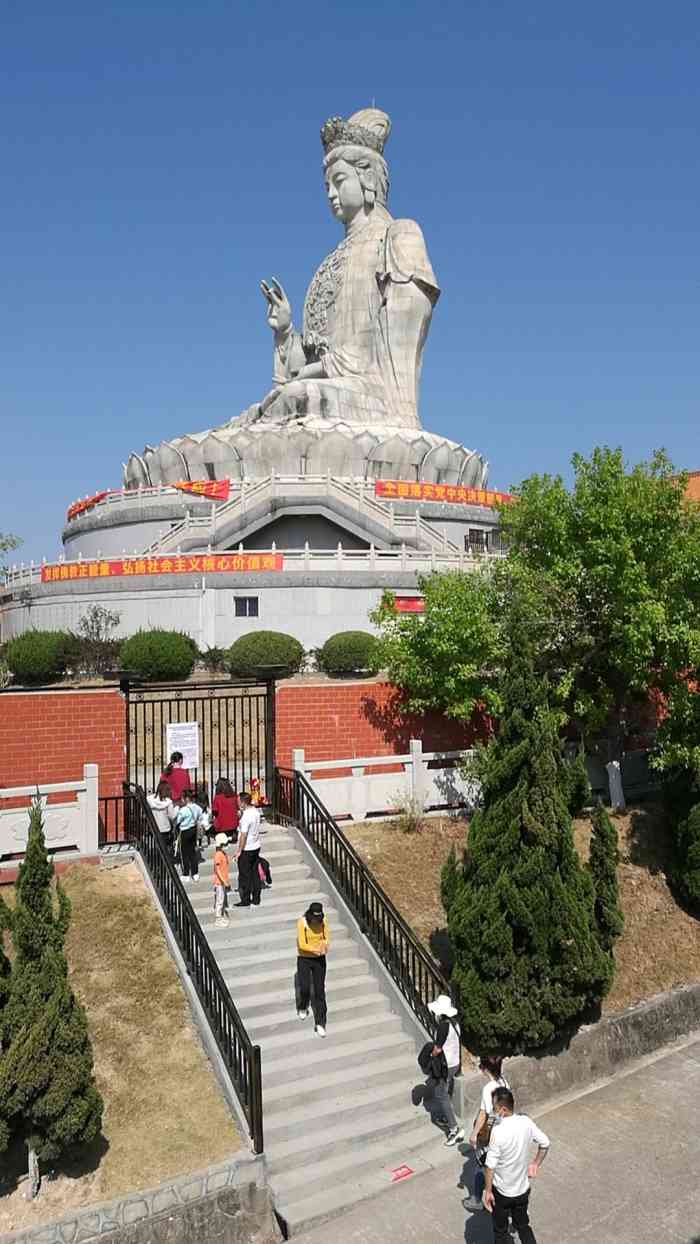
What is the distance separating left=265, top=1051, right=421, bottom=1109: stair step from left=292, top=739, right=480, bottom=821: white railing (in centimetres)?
426

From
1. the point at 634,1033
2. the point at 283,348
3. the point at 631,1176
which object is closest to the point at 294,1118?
the point at 631,1176

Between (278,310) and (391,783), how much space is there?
32.1m

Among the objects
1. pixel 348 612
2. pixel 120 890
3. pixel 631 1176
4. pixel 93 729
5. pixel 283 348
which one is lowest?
pixel 631 1176

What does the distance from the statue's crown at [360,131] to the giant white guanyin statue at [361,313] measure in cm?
4

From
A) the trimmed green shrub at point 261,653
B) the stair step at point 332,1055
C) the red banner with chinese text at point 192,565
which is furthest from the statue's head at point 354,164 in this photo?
the stair step at point 332,1055

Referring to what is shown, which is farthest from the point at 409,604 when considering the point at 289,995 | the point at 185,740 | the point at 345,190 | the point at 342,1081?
the point at 345,190

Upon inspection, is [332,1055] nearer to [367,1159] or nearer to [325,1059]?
[325,1059]

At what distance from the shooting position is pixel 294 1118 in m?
7.99

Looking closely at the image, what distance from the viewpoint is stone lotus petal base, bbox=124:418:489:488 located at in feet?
109

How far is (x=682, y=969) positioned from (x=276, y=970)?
5514 millimetres

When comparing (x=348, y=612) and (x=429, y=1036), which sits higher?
(x=348, y=612)

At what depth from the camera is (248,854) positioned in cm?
1038

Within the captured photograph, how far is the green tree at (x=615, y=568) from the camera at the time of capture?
13.9 metres

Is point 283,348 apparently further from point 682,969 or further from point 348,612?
point 682,969
